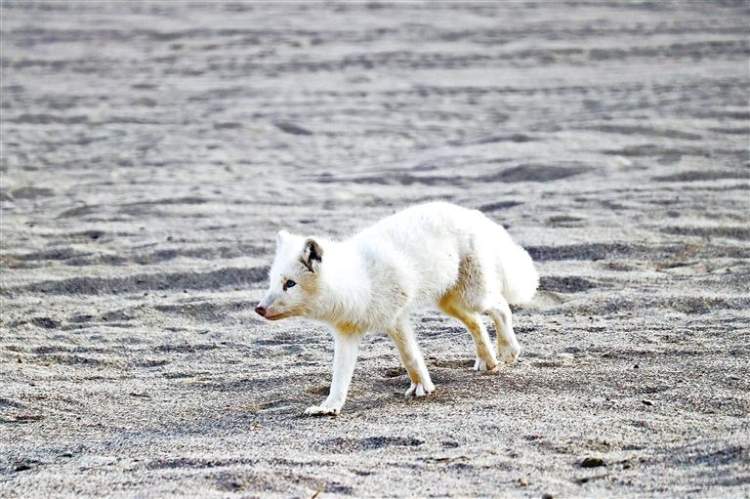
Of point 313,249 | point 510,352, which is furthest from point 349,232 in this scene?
point 313,249

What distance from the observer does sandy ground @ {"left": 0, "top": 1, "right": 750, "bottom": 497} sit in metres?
5.51

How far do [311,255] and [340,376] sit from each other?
627 mm

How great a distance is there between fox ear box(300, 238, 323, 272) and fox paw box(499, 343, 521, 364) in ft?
4.27

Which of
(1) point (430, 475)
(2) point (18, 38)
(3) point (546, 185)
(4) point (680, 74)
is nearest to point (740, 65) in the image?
(4) point (680, 74)

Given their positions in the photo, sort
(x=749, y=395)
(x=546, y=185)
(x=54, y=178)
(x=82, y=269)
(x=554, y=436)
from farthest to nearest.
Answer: (x=54, y=178)
(x=546, y=185)
(x=82, y=269)
(x=749, y=395)
(x=554, y=436)

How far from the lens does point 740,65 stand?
61.6 feet

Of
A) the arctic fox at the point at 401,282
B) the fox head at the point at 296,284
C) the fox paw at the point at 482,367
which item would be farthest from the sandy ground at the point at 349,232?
the fox head at the point at 296,284

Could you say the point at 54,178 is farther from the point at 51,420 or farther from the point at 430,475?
the point at 430,475

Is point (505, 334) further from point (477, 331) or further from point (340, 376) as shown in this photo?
point (340, 376)

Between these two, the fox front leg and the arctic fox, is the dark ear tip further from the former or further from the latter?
the fox front leg

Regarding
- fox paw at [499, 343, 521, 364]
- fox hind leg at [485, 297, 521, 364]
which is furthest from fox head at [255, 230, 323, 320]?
fox paw at [499, 343, 521, 364]

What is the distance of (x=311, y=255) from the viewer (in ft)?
20.2

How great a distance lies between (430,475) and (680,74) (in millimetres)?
14074

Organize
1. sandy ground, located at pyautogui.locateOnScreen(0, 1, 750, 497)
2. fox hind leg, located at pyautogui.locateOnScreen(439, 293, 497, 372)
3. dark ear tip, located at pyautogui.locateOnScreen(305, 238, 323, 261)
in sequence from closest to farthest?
sandy ground, located at pyautogui.locateOnScreen(0, 1, 750, 497)
dark ear tip, located at pyautogui.locateOnScreen(305, 238, 323, 261)
fox hind leg, located at pyautogui.locateOnScreen(439, 293, 497, 372)
